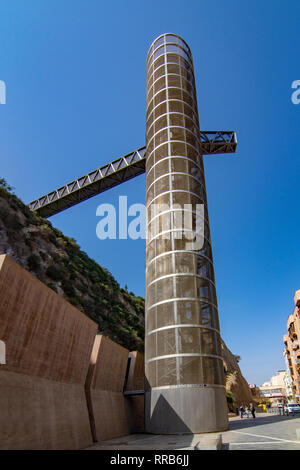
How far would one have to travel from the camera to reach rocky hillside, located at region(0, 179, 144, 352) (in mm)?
41812

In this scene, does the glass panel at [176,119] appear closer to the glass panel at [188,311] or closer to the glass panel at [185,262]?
the glass panel at [185,262]

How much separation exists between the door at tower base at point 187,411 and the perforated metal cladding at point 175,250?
68 centimetres

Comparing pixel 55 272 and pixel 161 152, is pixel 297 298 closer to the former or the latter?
pixel 161 152

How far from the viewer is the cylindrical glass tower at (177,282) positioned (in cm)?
2412

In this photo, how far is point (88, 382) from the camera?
831 inches

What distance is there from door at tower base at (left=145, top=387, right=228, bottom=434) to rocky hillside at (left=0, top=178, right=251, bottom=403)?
20665 millimetres

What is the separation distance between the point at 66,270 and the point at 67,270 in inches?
33.5

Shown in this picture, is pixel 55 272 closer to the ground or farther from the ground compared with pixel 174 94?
closer to the ground

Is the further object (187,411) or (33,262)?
(33,262)

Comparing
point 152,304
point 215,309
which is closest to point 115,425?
point 152,304

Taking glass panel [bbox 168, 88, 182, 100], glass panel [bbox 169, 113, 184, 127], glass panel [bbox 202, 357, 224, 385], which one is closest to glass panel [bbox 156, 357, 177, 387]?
glass panel [bbox 202, 357, 224, 385]

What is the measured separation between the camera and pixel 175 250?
94.5ft

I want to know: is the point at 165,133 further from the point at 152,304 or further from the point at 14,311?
the point at 14,311

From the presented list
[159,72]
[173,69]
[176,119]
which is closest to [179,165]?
[176,119]
